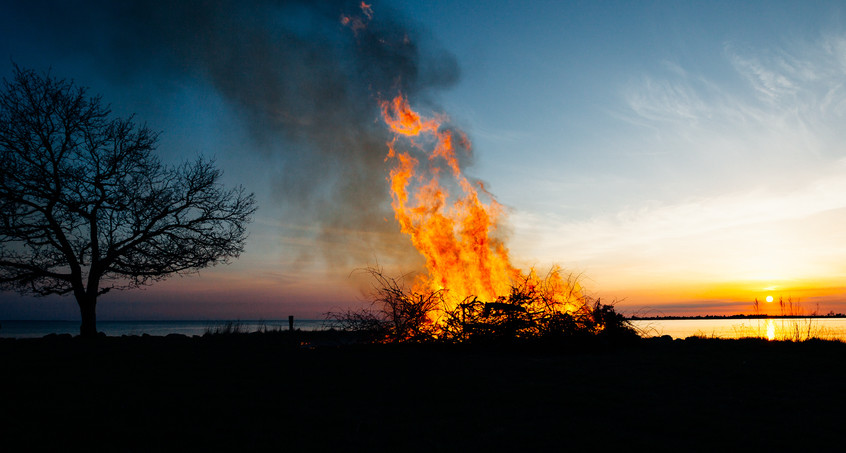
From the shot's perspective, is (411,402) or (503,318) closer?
(411,402)

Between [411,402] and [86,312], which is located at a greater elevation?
[86,312]

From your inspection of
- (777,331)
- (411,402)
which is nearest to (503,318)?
(411,402)

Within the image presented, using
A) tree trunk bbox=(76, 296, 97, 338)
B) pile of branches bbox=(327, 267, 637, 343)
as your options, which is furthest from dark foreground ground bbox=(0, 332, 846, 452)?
tree trunk bbox=(76, 296, 97, 338)

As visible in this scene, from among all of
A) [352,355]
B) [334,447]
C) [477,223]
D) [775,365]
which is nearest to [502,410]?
[334,447]

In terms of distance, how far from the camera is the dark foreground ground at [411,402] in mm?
4648

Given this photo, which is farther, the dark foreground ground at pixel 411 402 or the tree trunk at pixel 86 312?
the tree trunk at pixel 86 312

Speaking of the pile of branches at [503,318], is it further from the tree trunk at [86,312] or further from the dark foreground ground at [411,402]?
the tree trunk at [86,312]

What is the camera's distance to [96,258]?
17.4m

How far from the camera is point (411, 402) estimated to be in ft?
20.7

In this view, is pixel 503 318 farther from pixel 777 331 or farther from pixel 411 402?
pixel 777 331

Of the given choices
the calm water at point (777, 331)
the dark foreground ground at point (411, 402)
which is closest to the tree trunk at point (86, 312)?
the dark foreground ground at point (411, 402)

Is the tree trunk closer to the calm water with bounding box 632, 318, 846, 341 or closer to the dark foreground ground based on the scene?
the dark foreground ground

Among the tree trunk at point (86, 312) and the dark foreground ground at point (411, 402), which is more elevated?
the tree trunk at point (86, 312)

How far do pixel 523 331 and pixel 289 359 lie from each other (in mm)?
5943
